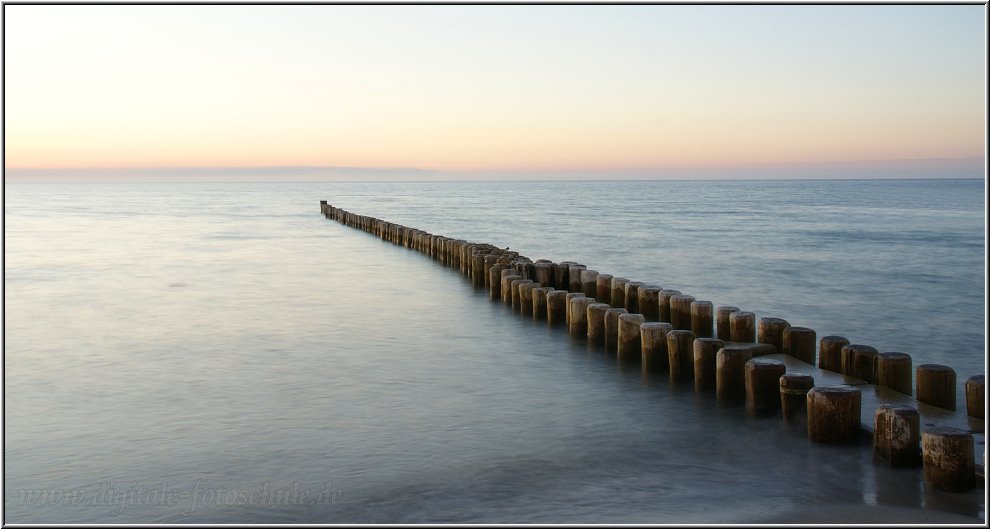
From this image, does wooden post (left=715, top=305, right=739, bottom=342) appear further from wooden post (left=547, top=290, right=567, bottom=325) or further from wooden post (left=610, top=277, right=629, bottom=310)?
wooden post (left=547, top=290, right=567, bottom=325)

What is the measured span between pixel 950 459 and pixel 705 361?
2.74 metres

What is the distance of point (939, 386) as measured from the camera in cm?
693

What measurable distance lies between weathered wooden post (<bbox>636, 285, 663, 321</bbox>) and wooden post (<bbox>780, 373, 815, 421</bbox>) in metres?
3.59

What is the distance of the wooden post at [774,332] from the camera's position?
8.73 m

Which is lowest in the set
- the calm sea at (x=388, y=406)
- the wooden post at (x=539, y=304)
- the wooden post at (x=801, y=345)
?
the calm sea at (x=388, y=406)

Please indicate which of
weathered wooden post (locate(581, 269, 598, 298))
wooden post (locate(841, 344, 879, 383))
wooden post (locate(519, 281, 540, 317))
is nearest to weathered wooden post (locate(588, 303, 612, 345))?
wooden post (locate(519, 281, 540, 317))

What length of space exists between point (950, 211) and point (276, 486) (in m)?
49.0

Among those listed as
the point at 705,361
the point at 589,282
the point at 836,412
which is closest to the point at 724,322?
the point at 705,361

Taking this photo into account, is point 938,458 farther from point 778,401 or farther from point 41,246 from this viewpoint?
point 41,246

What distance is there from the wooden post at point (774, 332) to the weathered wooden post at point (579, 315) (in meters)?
2.15

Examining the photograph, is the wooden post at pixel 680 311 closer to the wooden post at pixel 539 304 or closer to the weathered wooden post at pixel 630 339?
the weathered wooden post at pixel 630 339

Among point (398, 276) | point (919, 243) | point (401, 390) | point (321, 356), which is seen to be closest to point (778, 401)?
point (401, 390)

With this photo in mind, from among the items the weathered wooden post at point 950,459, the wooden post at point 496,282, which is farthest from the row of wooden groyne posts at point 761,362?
the wooden post at point 496,282

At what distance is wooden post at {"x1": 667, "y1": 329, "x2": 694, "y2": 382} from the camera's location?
8258 millimetres
